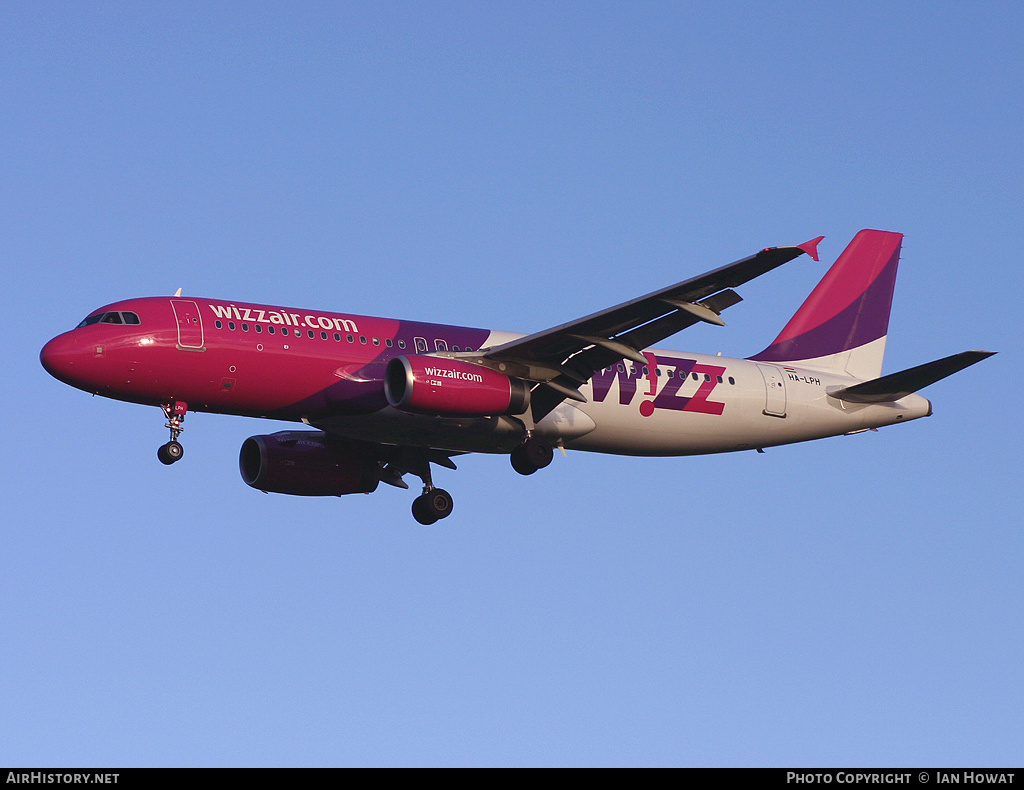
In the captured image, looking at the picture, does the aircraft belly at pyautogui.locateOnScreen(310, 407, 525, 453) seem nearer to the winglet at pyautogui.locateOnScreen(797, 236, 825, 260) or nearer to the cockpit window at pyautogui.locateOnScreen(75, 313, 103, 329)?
the cockpit window at pyautogui.locateOnScreen(75, 313, 103, 329)

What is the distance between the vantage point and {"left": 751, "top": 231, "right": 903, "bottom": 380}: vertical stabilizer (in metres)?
40.6

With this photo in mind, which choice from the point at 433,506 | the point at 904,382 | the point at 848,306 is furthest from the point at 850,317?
the point at 433,506

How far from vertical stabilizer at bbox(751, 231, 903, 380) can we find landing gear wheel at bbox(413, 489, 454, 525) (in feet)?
33.8

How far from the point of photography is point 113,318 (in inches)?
1243

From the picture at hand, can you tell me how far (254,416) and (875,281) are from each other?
66.8ft

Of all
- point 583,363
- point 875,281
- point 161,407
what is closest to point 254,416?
point 161,407

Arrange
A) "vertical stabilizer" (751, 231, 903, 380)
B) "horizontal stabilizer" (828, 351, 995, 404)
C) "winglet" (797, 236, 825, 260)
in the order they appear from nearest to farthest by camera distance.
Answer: "winglet" (797, 236, 825, 260) < "horizontal stabilizer" (828, 351, 995, 404) < "vertical stabilizer" (751, 231, 903, 380)

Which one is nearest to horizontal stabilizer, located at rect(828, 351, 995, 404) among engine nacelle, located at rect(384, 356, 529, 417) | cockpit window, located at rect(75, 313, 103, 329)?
engine nacelle, located at rect(384, 356, 529, 417)

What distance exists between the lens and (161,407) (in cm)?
3197

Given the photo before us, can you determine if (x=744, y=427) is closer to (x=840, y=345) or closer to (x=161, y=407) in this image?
(x=840, y=345)

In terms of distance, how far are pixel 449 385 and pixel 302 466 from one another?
726 cm

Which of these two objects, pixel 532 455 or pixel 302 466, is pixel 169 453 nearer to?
pixel 302 466

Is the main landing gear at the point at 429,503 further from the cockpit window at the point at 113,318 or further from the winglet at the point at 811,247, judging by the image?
the winglet at the point at 811,247

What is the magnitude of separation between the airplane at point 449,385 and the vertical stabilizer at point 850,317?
17.7 inches
